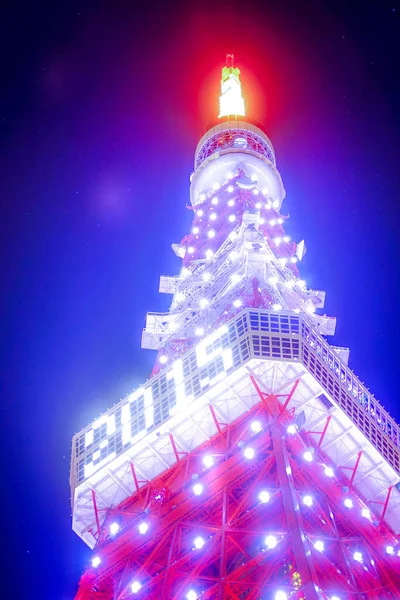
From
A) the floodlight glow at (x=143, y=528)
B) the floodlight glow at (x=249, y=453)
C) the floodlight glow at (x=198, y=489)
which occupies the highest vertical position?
the floodlight glow at (x=249, y=453)

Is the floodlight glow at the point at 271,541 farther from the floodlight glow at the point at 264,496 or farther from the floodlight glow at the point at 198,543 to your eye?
the floodlight glow at the point at 198,543

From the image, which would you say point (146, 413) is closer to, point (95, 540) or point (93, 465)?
point (93, 465)

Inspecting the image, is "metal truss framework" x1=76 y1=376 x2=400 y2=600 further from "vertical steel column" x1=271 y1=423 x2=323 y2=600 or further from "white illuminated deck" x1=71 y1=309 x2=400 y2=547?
"white illuminated deck" x1=71 y1=309 x2=400 y2=547

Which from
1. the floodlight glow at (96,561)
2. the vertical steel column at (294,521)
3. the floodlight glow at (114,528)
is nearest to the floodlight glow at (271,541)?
the vertical steel column at (294,521)

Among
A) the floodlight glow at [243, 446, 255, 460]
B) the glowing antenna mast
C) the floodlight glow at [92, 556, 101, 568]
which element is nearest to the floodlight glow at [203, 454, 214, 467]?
the floodlight glow at [243, 446, 255, 460]

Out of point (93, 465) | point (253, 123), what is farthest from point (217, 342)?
point (253, 123)
